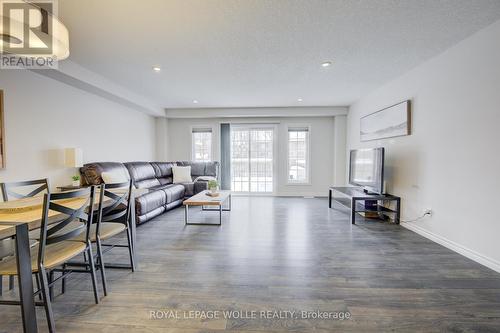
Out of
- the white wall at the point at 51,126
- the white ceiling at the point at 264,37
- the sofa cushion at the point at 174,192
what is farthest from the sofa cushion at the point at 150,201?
the white ceiling at the point at 264,37

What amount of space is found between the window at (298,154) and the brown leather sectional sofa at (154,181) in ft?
7.11

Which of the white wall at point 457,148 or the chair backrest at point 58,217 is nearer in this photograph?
the chair backrest at point 58,217

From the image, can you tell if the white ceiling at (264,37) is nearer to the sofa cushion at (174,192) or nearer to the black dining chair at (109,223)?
the black dining chair at (109,223)

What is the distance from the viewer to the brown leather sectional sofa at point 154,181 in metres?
3.59

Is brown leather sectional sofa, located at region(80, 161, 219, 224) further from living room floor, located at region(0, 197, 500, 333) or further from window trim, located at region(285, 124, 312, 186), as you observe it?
window trim, located at region(285, 124, 312, 186)

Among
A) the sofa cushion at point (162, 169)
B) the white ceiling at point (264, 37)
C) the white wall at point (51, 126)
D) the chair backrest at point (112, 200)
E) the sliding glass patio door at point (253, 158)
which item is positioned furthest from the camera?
the sliding glass patio door at point (253, 158)

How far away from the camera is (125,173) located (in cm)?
419

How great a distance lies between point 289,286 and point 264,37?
8.44 feet

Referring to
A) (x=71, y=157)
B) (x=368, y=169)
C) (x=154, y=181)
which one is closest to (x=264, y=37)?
(x=368, y=169)

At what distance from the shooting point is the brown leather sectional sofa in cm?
359

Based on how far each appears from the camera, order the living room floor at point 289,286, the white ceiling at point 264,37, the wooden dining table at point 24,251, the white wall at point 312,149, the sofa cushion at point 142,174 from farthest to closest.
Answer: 1. the white wall at point 312,149
2. the sofa cushion at point 142,174
3. the white ceiling at point 264,37
4. the living room floor at point 289,286
5. the wooden dining table at point 24,251

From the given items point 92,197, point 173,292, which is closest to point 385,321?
point 173,292

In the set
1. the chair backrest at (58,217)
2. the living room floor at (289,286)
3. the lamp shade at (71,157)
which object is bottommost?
the living room floor at (289,286)

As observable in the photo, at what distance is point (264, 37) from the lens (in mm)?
2365
